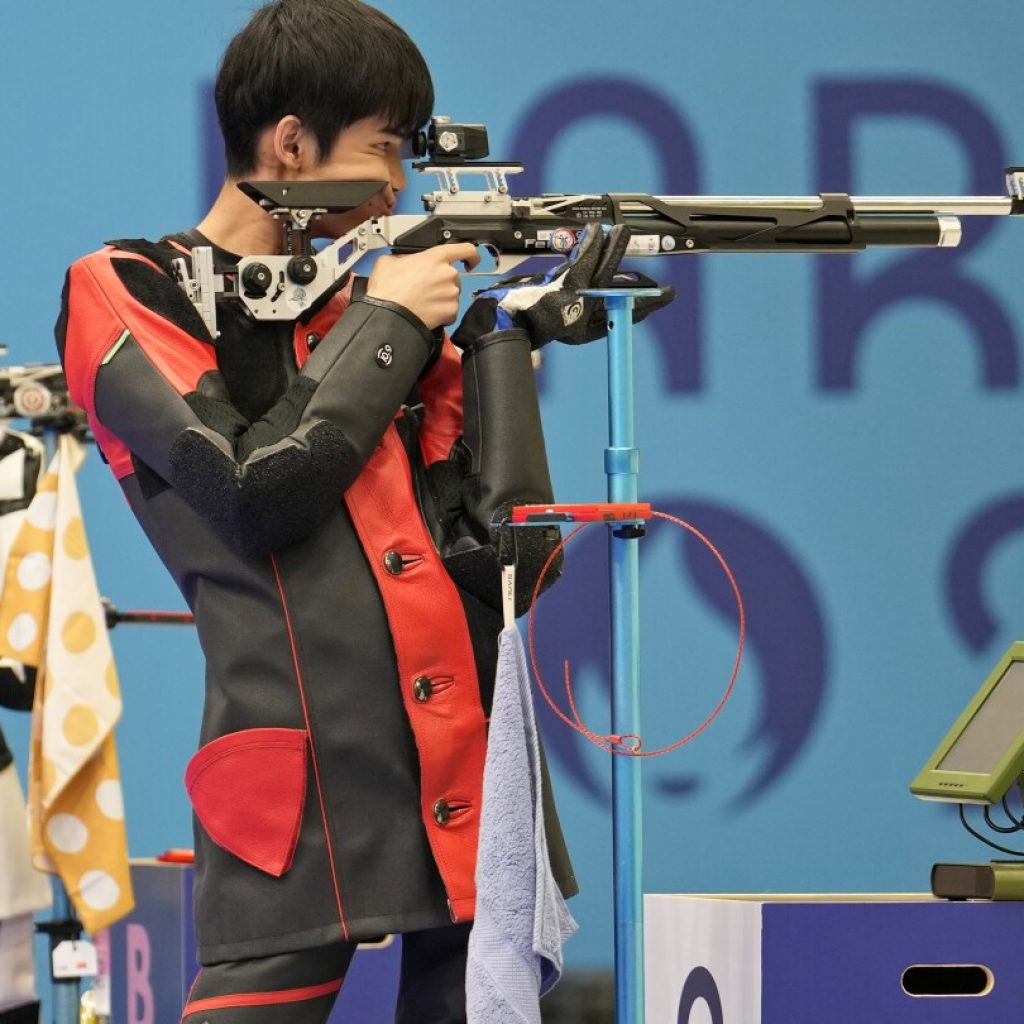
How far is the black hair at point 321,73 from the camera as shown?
1474mm

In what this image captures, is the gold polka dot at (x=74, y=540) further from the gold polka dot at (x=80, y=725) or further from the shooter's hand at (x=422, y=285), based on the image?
the shooter's hand at (x=422, y=285)

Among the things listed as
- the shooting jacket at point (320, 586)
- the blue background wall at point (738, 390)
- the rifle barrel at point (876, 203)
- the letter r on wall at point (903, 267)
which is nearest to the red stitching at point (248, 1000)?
the shooting jacket at point (320, 586)

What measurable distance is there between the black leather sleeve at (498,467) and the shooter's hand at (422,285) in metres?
0.04

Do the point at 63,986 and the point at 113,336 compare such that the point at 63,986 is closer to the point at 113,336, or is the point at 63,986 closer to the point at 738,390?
the point at 113,336

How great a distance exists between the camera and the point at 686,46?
2.77 m

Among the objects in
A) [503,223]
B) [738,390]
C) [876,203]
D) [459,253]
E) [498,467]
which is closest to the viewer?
[498,467]

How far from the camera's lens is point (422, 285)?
1.43m

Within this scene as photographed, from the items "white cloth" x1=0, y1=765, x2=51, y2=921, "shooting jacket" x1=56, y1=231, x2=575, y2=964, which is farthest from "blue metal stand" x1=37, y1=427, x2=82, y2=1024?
"shooting jacket" x1=56, y1=231, x2=575, y2=964

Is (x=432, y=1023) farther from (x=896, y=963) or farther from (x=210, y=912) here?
(x=896, y=963)

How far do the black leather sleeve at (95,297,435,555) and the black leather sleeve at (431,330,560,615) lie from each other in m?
0.06

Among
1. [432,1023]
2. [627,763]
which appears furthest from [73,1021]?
[627,763]

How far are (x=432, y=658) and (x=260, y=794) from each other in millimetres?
165

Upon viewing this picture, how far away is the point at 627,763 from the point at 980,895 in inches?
18.5

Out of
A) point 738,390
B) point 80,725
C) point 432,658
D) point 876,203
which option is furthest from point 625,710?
point 738,390
